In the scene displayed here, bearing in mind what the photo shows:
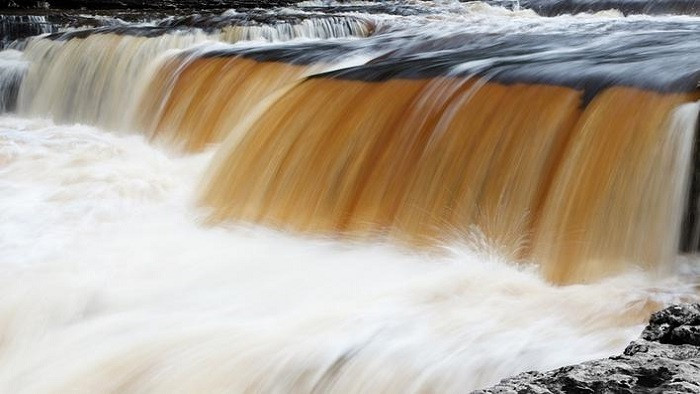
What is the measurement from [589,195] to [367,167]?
4.32ft

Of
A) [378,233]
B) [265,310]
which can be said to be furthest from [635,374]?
[378,233]

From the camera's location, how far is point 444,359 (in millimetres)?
2824

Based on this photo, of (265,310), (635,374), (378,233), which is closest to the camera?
(635,374)

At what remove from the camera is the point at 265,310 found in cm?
356

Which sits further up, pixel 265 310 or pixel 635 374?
pixel 635 374

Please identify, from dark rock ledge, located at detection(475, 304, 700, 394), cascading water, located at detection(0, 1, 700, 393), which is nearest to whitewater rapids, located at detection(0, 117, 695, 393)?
cascading water, located at detection(0, 1, 700, 393)

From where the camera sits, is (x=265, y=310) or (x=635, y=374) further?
(x=265, y=310)

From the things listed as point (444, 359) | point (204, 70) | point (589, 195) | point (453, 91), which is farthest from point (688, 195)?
point (204, 70)

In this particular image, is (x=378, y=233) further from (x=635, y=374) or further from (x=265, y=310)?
(x=635, y=374)

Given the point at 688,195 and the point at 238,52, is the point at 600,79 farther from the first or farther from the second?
the point at 238,52

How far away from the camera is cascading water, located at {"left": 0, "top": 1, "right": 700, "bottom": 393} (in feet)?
9.95

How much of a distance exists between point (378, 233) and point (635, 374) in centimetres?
244

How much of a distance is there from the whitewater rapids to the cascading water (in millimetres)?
11

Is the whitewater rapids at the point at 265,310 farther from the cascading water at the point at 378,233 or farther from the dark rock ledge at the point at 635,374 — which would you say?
the dark rock ledge at the point at 635,374
